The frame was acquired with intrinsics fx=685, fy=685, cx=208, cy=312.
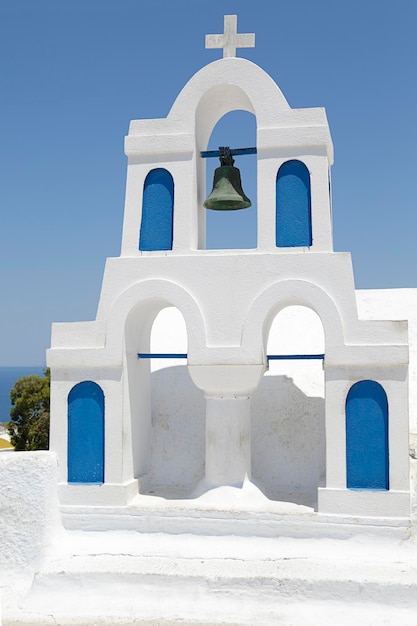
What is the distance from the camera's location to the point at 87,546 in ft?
30.3

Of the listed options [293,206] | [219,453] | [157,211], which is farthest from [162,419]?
[293,206]

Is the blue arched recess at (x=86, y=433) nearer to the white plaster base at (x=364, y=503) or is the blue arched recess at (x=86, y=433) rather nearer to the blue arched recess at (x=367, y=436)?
the white plaster base at (x=364, y=503)

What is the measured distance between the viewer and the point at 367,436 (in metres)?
8.90

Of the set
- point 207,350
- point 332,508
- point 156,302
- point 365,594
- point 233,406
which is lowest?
point 365,594

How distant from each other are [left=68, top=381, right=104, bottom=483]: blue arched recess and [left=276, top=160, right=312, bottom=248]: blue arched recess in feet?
11.2

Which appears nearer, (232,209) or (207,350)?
(207,350)

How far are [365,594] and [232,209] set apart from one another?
563cm

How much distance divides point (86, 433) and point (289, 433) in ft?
10.6

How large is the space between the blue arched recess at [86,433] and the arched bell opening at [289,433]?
240 cm

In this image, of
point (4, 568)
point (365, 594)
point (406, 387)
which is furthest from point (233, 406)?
point (4, 568)

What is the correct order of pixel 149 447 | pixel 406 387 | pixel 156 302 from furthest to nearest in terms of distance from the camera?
pixel 149 447
pixel 156 302
pixel 406 387

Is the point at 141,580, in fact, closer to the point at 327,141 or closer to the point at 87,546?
the point at 87,546

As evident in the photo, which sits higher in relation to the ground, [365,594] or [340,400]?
[340,400]

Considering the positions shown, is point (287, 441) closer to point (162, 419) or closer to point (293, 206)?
point (162, 419)
